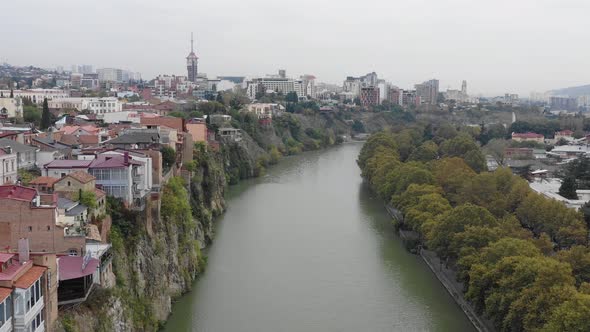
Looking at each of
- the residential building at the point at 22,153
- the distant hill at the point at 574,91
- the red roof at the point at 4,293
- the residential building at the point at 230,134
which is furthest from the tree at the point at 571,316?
the distant hill at the point at 574,91

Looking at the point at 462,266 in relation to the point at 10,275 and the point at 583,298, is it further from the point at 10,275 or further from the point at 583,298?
the point at 10,275

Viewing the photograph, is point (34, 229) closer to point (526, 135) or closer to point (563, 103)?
point (526, 135)

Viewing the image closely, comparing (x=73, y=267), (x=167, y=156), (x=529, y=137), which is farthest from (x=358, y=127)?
(x=73, y=267)

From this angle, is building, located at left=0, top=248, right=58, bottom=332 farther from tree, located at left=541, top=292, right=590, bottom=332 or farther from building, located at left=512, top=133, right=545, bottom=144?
building, located at left=512, top=133, right=545, bottom=144

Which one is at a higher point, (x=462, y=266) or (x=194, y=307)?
(x=462, y=266)

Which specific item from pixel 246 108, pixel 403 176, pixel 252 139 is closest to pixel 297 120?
pixel 246 108

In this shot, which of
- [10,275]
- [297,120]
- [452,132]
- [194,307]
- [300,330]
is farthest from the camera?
[297,120]

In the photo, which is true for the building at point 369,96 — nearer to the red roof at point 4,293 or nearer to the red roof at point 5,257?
the red roof at point 5,257
